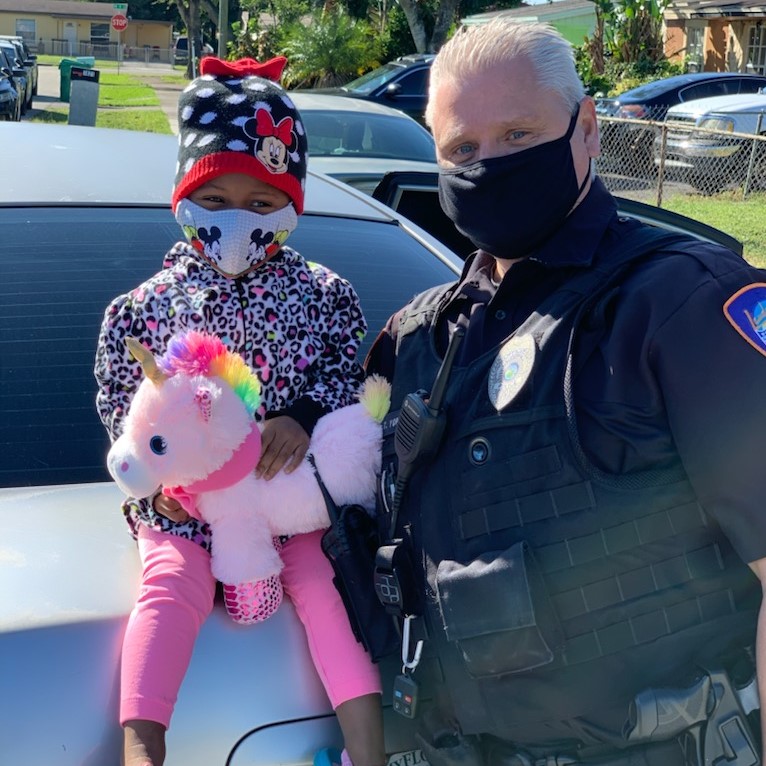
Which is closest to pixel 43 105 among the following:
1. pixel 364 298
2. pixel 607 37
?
pixel 607 37

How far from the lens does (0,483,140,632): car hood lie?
5.30ft

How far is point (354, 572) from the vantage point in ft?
5.82

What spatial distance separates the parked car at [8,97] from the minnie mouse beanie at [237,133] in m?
15.2

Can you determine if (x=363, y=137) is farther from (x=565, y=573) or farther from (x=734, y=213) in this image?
(x=565, y=573)

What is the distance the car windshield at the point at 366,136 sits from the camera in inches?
300

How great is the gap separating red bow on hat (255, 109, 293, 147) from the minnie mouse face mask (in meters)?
0.16

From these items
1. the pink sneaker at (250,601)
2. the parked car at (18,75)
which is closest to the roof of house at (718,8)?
the parked car at (18,75)

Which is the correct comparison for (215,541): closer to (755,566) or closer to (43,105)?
(755,566)

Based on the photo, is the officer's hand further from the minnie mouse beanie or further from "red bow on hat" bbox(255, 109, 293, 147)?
"red bow on hat" bbox(255, 109, 293, 147)

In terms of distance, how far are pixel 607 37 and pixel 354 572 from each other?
23.9 metres

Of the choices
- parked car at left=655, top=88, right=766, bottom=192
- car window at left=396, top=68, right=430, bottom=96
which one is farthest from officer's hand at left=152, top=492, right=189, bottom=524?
car window at left=396, top=68, right=430, bottom=96

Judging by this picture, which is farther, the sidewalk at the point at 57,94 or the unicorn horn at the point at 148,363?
the sidewalk at the point at 57,94

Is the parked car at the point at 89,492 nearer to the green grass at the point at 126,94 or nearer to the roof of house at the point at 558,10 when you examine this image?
the green grass at the point at 126,94

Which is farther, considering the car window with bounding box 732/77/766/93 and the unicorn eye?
the car window with bounding box 732/77/766/93
